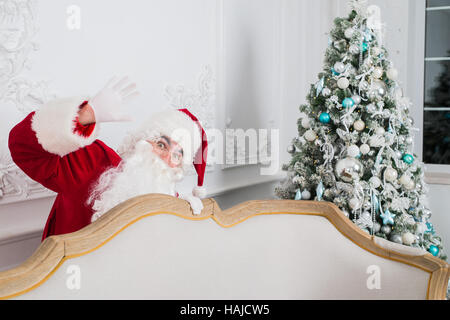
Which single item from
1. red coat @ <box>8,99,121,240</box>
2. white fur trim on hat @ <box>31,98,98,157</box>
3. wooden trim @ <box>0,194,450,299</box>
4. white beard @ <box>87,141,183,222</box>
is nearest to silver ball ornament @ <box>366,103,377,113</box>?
wooden trim @ <box>0,194,450,299</box>

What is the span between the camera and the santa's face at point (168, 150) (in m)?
1.23

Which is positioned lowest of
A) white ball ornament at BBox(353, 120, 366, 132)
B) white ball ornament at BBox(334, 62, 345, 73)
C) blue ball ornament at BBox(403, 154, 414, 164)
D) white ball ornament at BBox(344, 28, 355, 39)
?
blue ball ornament at BBox(403, 154, 414, 164)

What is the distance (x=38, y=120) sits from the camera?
1.02 metres

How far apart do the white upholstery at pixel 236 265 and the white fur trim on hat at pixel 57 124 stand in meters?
0.27

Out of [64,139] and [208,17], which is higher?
[208,17]

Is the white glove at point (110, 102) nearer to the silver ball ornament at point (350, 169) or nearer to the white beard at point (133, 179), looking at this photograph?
the white beard at point (133, 179)

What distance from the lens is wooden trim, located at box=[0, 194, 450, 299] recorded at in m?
0.83

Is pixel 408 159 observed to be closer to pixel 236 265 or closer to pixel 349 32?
pixel 349 32

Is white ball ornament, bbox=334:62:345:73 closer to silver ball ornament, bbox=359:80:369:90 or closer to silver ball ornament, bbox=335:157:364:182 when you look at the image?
silver ball ornament, bbox=359:80:369:90

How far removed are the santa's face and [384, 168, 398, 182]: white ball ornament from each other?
107 cm

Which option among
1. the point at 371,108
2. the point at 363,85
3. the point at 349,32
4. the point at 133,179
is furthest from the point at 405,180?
the point at 133,179
